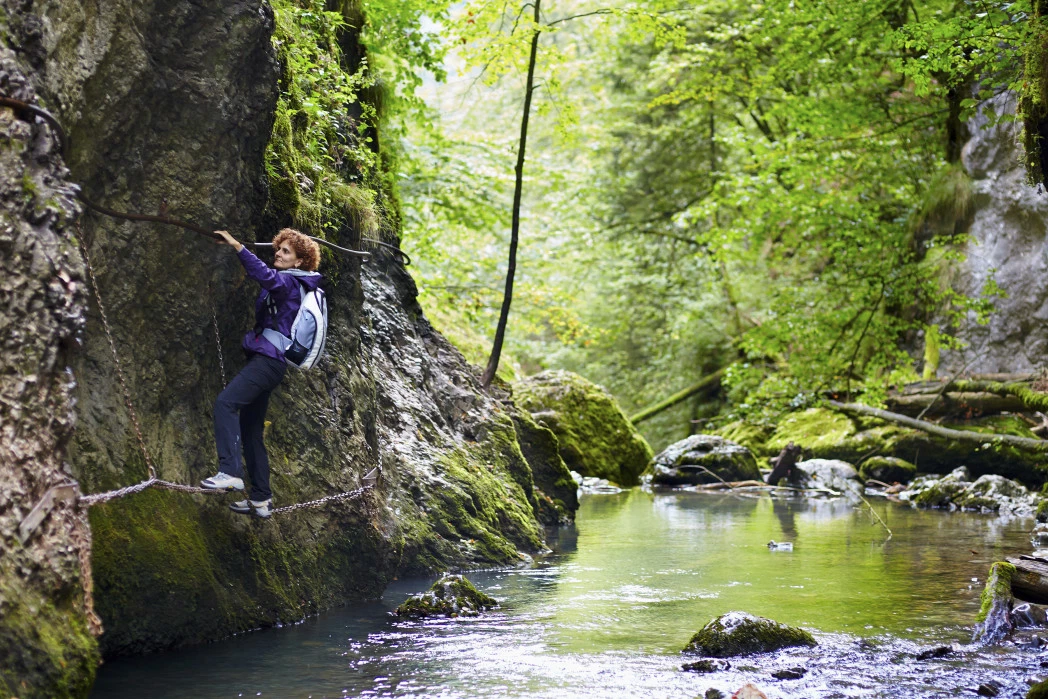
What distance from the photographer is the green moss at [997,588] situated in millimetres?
7555

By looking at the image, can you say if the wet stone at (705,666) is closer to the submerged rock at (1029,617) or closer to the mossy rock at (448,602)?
the mossy rock at (448,602)

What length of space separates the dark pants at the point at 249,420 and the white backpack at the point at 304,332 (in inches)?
5.2

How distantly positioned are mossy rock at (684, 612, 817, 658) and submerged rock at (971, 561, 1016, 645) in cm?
132

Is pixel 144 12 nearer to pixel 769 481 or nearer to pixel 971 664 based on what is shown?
pixel 971 664

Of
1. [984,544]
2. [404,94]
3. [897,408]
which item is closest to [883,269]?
[897,408]

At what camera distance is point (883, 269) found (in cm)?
1634

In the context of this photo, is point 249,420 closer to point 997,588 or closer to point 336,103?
point 336,103

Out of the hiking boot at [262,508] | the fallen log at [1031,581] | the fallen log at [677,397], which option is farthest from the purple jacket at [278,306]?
the fallen log at [677,397]

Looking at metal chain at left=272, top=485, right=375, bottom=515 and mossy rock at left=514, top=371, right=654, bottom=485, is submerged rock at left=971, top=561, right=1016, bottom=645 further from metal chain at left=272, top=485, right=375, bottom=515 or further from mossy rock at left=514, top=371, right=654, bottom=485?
mossy rock at left=514, top=371, right=654, bottom=485

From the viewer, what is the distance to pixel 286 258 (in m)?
7.14

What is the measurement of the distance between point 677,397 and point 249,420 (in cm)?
2138

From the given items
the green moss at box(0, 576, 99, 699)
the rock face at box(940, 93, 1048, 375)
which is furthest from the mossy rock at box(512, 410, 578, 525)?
the green moss at box(0, 576, 99, 699)

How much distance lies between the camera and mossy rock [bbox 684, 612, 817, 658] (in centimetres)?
689

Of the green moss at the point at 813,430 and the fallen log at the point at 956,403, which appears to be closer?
the fallen log at the point at 956,403
